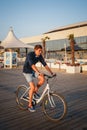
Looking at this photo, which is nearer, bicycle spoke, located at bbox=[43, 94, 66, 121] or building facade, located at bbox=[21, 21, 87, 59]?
bicycle spoke, located at bbox=[43, 94, 66, 121]

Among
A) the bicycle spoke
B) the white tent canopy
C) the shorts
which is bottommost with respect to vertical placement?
the bicycle spoke

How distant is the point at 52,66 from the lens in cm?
2959

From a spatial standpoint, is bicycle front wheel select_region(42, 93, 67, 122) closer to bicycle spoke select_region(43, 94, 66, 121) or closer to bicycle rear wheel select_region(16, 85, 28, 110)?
bicycle spoke select_region(43, 94, 66, 121)

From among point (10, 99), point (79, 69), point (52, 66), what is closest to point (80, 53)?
point (52, 66)

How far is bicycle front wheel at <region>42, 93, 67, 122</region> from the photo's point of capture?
531cm

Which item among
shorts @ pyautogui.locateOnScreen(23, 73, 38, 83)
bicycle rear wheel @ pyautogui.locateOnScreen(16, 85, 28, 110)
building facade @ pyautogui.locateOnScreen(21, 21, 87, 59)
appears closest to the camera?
shorts @ pyautogui.locateOnScreen(23, 73, 38, 83)

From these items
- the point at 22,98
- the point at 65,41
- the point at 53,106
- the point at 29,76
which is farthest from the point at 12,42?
the point at 65,41

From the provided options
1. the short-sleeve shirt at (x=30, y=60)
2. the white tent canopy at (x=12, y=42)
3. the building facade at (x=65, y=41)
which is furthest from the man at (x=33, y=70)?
the building facade at (x=65, y=41)

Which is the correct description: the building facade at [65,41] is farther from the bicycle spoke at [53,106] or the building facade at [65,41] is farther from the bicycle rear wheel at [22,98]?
the bicycle spoke at [53,106]

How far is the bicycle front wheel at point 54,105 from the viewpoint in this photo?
209 inches

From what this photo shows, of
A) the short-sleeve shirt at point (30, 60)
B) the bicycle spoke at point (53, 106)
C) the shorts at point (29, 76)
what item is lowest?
the bicycle spoke at point (53, 106)

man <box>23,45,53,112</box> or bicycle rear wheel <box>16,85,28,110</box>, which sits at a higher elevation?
man <box>23,45,53,112</box>

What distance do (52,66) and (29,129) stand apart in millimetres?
24835

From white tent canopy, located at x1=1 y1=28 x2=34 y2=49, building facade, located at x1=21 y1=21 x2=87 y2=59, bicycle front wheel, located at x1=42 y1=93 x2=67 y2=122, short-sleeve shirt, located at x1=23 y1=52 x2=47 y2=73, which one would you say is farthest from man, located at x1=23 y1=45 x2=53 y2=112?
building facade, located at x1=21 y1=21 x2=87 y2=59
